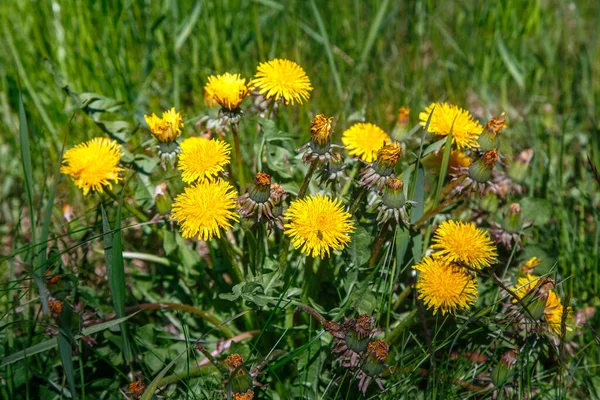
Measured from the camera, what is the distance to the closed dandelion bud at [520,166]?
6.06 ft

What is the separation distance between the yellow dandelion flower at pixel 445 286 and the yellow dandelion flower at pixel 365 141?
1.18ft

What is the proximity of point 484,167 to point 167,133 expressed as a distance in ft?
2.63

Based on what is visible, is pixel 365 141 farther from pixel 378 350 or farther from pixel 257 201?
pixel 378 350

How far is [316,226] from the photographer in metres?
1.33

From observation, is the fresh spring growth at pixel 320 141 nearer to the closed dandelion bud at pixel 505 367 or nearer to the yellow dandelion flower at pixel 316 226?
the yellow dandelion flower at pixel 316 226

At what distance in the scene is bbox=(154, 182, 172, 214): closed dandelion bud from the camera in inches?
63.6

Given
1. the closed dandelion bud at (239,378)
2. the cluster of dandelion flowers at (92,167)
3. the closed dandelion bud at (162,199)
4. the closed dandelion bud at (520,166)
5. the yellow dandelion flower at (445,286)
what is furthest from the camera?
the closed dandelion bud at (520,166)

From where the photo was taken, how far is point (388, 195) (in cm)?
138

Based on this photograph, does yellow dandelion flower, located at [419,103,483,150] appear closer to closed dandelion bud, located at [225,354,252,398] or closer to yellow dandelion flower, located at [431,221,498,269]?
yellow dandelion flower, located at [431,221,498,269]

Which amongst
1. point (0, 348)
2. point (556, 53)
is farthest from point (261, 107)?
point (556, 53)

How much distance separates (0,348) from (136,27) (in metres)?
1.63

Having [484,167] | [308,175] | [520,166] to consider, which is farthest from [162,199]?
[520,166]

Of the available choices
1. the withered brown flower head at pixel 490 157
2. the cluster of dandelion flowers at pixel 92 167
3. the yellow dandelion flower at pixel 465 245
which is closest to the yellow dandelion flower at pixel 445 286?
the yellow dandelion flower at pixel 465 245

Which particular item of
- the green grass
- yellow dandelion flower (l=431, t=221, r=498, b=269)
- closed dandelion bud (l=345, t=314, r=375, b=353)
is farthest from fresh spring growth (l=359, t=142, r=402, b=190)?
closed dandelion bud (l=345, t=314, r=375, b=353)
